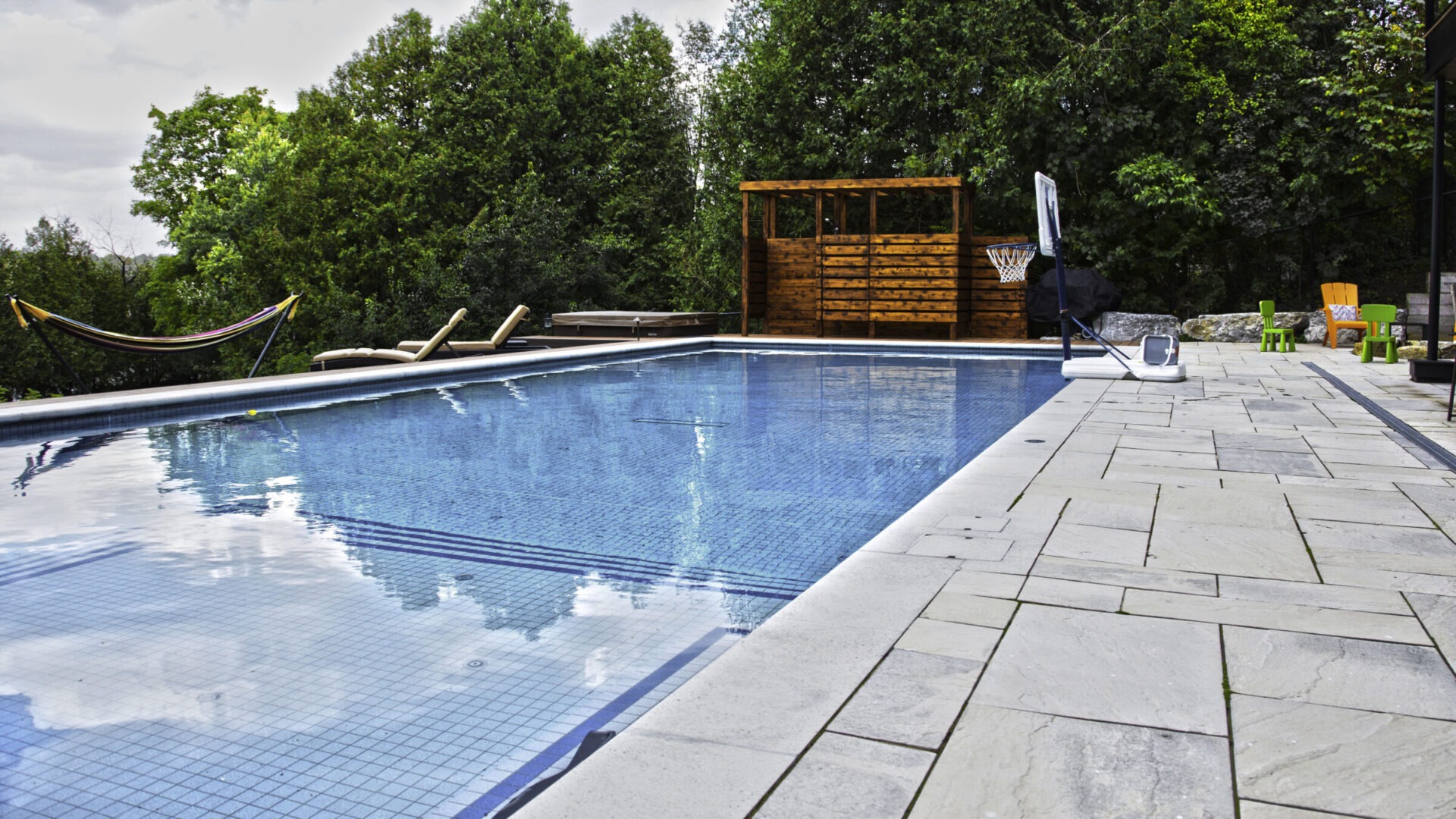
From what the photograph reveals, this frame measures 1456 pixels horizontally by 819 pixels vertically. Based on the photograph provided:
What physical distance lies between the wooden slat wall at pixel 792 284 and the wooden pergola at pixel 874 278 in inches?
0.5

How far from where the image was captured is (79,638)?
277cm

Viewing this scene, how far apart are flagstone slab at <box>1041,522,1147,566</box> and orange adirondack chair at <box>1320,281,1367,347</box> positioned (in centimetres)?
1077

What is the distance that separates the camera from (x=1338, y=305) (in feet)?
41.1

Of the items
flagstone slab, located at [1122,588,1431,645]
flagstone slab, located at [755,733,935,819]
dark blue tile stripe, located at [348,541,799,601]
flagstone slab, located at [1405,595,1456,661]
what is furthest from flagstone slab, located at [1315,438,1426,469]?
flagstone slab, located at [755,733,935,819]

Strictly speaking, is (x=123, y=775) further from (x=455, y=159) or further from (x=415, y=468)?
(x=455, y=159)


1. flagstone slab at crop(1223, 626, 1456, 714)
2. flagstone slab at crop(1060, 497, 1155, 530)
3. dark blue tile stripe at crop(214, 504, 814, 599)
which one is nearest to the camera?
flagstone slab at crop(1223, 626, 1456, 714)

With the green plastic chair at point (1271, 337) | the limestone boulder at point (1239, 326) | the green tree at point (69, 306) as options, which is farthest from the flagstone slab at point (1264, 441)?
the green tree at point (69, 306)

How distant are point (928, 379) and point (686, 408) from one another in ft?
10.4

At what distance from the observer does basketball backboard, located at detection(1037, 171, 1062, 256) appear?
26.9 ft

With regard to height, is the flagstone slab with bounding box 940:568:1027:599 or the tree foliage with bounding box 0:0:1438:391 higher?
the tree foliage with bounding box 0:0:1438:391

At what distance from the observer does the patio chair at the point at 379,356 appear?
10859mm

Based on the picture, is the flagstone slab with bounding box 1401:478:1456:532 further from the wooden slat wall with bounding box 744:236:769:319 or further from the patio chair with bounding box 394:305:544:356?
the wooden slat wall with bounding box 744:236:769:319

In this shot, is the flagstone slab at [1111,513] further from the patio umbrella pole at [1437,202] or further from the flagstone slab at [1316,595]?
the patio umbrella pole at [1437,202]

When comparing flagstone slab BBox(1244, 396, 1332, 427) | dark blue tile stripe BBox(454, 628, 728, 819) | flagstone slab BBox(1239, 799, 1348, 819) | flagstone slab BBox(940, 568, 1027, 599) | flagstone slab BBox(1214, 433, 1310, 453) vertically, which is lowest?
dark blue tile stripe BBox(454, 628, 728, 819)
